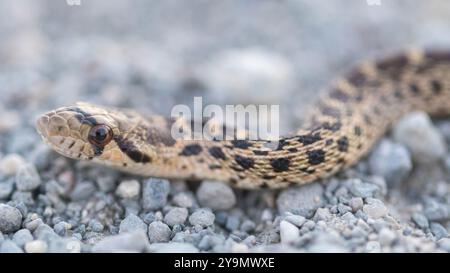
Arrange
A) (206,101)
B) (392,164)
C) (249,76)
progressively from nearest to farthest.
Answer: (392,164) → (206,101) → (249,76)

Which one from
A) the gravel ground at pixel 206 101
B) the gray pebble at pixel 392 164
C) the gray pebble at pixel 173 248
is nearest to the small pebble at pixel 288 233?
the gravel ground at pixel 206 101

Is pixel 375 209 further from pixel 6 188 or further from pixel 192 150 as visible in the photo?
pixel 6 188

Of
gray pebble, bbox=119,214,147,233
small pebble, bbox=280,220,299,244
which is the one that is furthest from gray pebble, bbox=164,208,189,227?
small pebble, bbox=280,220,299,244

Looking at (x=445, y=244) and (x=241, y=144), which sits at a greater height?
(x=241, y=144)

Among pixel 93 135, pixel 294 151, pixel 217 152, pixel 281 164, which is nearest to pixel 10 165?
pixel 93 135

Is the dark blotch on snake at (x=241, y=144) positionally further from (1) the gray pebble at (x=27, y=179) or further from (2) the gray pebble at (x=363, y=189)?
(1) the gray pebble at (x=27, y=179)

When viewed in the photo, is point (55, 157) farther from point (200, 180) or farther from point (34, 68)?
point (34, 68)

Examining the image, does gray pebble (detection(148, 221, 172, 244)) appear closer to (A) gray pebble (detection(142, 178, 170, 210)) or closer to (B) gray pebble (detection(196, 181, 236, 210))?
(A) gray pebble (detection(142, 178, 170, 210))
